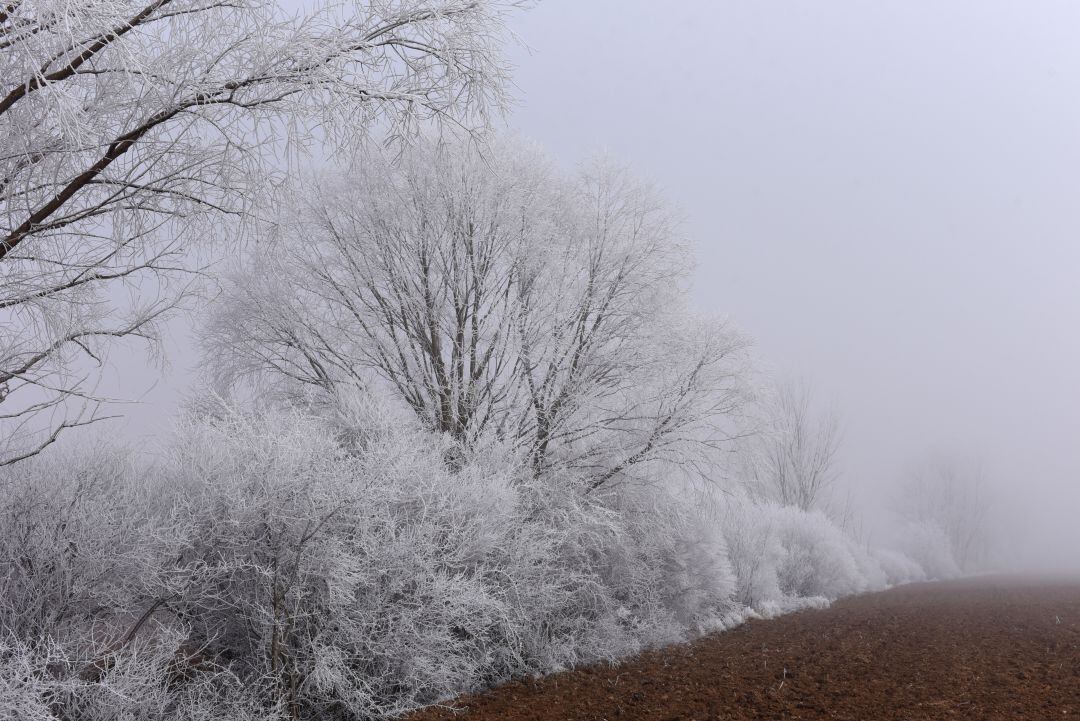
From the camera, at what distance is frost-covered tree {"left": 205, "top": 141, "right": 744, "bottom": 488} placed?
11.7 m

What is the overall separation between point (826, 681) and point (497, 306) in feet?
24.4

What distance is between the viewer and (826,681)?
26.0 feet

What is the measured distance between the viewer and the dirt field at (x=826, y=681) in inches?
257

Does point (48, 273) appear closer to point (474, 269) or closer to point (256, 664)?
point (256, 664)

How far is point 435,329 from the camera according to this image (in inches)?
487

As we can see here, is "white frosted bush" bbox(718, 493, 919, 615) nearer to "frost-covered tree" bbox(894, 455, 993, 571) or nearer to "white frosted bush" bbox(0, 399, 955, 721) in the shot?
"white frosted bush" bbox(0, 399, 955, 721)

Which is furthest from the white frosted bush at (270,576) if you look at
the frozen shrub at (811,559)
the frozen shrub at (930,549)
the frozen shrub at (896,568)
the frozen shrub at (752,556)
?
the frozen shrub at (930,549)

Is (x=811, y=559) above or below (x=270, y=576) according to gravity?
below

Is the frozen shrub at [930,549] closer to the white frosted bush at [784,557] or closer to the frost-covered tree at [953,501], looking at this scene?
the frost-covered tree at [953,501]

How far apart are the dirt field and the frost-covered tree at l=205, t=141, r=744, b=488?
321cm

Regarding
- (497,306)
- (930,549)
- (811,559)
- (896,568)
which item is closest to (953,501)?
(930,549)

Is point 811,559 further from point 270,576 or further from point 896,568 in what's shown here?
point 896,568

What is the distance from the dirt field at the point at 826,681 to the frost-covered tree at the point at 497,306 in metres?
3.21

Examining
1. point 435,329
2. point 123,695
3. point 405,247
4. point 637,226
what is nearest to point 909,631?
point 637,226
